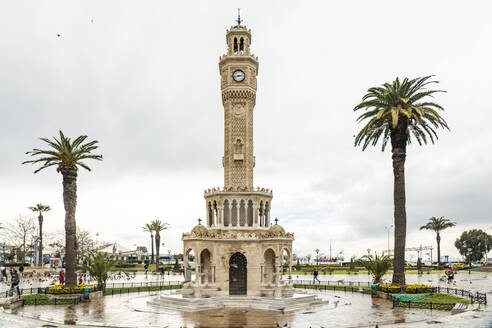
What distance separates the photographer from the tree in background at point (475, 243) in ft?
408

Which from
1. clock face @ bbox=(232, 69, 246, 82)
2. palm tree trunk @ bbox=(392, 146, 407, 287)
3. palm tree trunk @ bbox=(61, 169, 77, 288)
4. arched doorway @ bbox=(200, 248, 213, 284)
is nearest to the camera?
palm tree trunk @ bbox=(392, 146, 407, 287)

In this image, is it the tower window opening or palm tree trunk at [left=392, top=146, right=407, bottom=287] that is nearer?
palm tree trunk at [left=392, top=146, right=407, bottom=287]

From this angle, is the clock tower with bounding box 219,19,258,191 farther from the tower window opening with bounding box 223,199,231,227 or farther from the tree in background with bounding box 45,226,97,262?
the tree in background with bounding box 45,226,97,262

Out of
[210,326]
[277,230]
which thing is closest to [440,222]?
[277,230]

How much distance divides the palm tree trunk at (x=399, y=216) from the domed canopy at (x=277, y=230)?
10.1 metres

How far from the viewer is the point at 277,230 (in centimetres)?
3981

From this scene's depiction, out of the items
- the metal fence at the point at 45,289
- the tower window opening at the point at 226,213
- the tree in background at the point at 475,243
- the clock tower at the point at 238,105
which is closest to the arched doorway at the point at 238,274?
the tower window opening at the point at 226,213

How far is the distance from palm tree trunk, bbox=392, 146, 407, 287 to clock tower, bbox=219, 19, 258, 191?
13.3 m

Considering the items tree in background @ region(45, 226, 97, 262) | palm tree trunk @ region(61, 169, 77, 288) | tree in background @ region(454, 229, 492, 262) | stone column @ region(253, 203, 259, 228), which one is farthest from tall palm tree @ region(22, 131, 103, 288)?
tree in background @ region(454, 229, 492, 262)

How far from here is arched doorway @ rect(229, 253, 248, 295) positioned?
130ft

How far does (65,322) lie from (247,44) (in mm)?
30456

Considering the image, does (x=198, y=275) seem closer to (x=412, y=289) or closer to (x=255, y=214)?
(x=255, y=214)

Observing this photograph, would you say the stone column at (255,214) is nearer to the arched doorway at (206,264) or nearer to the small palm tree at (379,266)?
the arched doorway at (206,264)

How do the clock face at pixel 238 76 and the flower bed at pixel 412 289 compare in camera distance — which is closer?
the flower bed at pixel 412 289
